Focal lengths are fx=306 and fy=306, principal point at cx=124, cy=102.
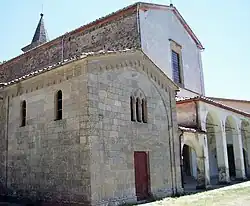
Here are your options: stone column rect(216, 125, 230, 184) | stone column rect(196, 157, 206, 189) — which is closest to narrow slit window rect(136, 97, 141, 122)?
stone column rect(196, 157, 206, 189)

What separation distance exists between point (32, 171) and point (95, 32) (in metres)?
9.81

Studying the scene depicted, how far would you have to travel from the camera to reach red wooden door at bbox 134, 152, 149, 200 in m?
A: 11.6

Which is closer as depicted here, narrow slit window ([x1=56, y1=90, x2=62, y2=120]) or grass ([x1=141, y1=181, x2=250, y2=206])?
grass ([x1=141, y1=181, x2=250, y2=206])

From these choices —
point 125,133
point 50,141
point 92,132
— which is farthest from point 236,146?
point 50,141

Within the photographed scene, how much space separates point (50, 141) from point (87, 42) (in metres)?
9.15

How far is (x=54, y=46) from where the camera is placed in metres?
20.4

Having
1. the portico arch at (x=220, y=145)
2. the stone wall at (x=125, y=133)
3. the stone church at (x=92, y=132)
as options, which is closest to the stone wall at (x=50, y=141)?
the stone church at (x=92, y=132)

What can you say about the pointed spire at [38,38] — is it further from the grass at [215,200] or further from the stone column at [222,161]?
the grass at [215,200]

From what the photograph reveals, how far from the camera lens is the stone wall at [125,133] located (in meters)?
10.1

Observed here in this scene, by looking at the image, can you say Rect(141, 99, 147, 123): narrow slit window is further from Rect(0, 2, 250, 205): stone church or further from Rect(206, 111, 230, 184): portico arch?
Rect(206, 111, 230, 184): portico arch

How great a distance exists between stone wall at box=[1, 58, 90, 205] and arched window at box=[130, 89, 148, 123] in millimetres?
2592

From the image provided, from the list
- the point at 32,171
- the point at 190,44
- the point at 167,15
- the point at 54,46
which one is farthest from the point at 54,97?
the point at 190,44

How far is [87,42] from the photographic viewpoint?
733 inches

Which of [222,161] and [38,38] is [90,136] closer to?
[222,161]
